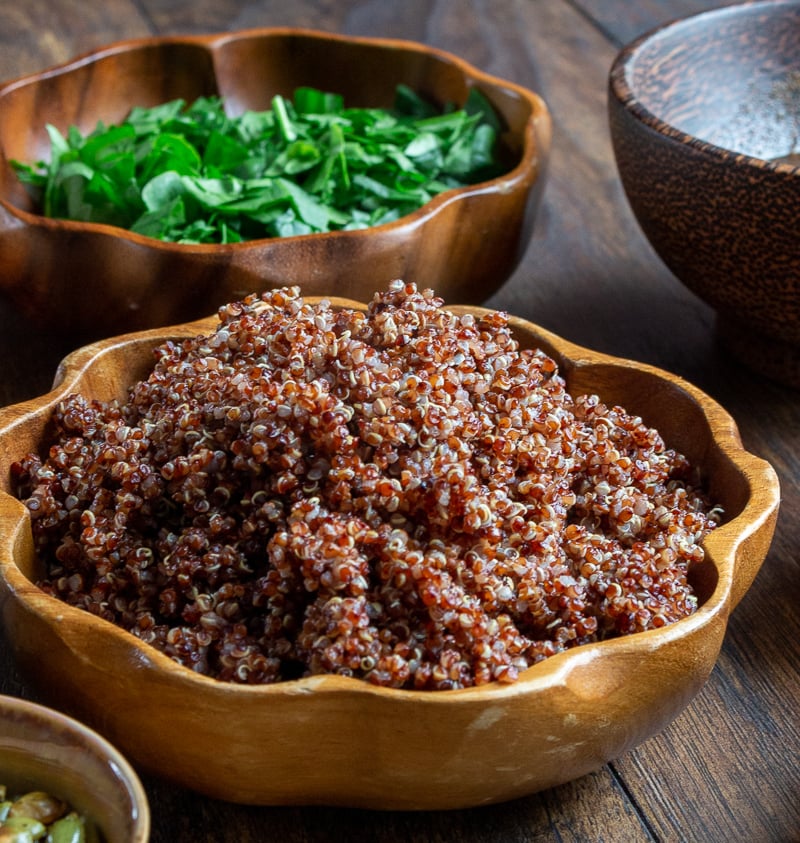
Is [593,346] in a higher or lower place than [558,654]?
lower

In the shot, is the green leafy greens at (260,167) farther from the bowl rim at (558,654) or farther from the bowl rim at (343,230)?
the bowl rim at (558,654)

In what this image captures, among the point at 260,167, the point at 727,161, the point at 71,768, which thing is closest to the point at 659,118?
the point at 727,161

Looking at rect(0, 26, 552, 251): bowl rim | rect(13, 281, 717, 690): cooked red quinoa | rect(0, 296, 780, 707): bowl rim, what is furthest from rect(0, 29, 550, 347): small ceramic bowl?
rect(13, 281, 717, 690): cooked red quinoa

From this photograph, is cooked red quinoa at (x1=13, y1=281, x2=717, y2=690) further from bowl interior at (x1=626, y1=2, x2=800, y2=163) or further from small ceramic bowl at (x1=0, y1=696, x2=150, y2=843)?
bowl interior at (x1=626, y1=2, x2=800, y2=163)

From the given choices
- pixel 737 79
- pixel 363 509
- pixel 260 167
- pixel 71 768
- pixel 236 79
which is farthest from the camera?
pixel 236 79

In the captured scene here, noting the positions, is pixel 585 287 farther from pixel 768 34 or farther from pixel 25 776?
pixel 25 776

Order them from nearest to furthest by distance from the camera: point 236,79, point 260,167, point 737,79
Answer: point 260,167
point 737,79
point 236,79

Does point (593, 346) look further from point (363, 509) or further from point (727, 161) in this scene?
point (363, 509)
